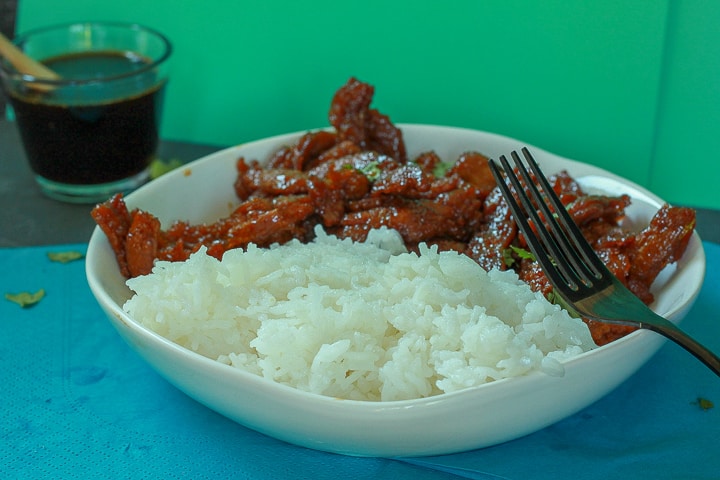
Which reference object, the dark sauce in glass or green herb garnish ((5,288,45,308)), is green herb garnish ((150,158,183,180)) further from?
green herb garnish ((5,288,45,308))

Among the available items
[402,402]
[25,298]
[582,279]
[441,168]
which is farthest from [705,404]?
[25,298]

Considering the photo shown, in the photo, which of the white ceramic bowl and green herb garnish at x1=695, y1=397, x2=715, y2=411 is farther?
green herb garnish at x1=695, y1=397, x2=715, y2=411

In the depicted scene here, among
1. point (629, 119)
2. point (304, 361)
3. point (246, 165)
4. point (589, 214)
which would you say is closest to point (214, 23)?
point (246, 165)

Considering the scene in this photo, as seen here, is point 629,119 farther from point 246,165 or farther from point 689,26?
point 246,165

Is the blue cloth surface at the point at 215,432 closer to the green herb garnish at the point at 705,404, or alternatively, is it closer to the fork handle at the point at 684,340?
the green herb garnish at the point at 705,404

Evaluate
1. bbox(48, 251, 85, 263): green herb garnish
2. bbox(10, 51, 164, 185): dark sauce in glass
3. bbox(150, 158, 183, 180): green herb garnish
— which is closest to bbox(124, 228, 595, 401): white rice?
bbox(48, 251, 85, 263): green herb garnish

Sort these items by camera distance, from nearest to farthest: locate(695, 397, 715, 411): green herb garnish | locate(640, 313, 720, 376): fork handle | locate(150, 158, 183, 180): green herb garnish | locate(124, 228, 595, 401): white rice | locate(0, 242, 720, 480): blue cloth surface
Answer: locate(640, 313, 720, 376): fork handle → locate(124, 228, 595, 401): white rice → locate(0, 242, 720, 480): blue cloth surface → locate(695, 397, 715, 411): green herb garnish → locate(150, 158, 183, 180): green herb garnish
